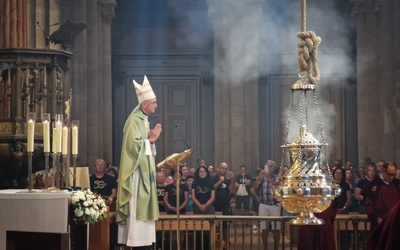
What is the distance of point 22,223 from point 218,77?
669 inches

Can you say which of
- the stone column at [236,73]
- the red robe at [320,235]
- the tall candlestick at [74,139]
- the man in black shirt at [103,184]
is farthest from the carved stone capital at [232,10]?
the tall candlestick at [74,139]

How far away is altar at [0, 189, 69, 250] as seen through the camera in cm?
956

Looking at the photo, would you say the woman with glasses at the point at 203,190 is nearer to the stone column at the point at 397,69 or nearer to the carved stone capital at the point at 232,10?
the stone column at the point at 397,69

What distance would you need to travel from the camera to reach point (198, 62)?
29781 mm

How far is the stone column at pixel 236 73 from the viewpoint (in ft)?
85.9

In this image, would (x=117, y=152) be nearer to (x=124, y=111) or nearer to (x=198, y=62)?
(x=124, y=111)

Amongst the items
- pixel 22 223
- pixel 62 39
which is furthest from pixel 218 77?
pixel 22 223

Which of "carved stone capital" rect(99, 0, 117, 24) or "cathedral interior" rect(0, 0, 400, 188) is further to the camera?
"carved stone capital" rect(99, 0, 117, 24)

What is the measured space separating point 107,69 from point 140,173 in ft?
48.6

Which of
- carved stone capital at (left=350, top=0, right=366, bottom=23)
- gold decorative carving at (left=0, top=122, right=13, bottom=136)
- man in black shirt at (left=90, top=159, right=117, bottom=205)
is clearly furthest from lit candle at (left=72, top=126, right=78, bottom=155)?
carved stone capital at (left=350, top=0, right=366, bottom=23)

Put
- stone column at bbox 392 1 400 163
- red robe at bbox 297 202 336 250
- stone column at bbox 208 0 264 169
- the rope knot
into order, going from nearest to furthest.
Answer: the rope knot → red robe at bbox 297 202 336 250 → stone column at bbox 392 1 400 163 → stone column at bbox 208 0 264 169

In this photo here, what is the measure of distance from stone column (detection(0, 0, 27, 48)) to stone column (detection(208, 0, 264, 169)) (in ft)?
41.0

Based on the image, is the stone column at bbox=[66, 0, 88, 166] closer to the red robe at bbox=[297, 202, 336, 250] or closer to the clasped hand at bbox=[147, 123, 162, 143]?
the red robe at bbox=[297, 202, 336, 250]

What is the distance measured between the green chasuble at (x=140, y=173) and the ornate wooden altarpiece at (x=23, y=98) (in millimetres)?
1003
